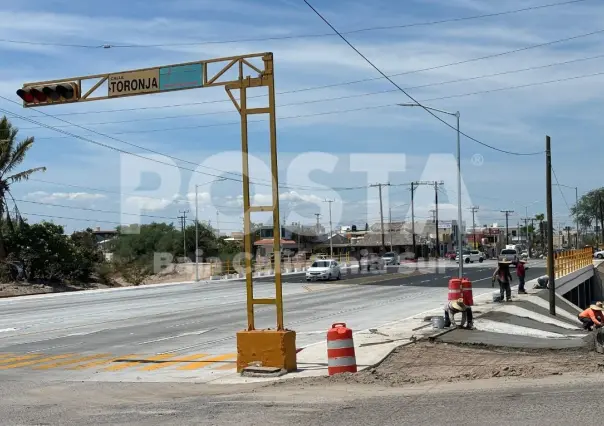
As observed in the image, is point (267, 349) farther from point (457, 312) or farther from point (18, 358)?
point (457, 312)

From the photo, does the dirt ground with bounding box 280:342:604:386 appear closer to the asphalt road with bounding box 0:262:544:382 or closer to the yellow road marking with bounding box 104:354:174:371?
the asphalt road with bounding box 0:262:544:382

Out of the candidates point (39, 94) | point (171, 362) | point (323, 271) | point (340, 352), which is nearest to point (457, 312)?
point (171, 362)

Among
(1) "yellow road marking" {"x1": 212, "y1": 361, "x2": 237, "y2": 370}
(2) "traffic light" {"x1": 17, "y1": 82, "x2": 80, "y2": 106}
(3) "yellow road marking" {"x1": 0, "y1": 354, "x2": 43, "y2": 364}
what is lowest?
(3) "yellow road marking" {"x1": 0, "y1": 354, "x2": 43, "y2": 364}

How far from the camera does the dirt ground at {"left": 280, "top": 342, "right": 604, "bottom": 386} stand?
12500 mm

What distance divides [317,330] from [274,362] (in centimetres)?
947

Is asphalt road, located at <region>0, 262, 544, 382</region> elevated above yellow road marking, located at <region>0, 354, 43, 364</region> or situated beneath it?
situated beneath

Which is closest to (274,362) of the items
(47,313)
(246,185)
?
(246,185)

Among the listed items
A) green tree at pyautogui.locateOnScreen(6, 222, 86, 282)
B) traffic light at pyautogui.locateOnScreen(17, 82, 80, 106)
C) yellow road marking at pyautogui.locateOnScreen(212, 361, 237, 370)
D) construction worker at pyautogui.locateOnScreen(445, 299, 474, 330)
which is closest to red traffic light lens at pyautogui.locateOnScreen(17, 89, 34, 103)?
traffic light at pyautogui.locateOnScreen(17, 82, 80, 106)

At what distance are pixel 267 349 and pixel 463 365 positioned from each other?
3561mm

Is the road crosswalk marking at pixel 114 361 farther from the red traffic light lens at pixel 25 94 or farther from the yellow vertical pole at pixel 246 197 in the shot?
the red traffic light lens at pixel 25 94

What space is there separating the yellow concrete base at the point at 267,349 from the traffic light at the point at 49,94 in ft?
20.7

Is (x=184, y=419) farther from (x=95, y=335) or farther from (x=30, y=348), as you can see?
(x=95, y=335)

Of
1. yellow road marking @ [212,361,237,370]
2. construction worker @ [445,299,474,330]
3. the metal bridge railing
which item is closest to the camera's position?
yellow road marking @ [212,361,237,370]

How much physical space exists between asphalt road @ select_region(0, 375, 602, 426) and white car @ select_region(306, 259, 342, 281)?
148 feet
